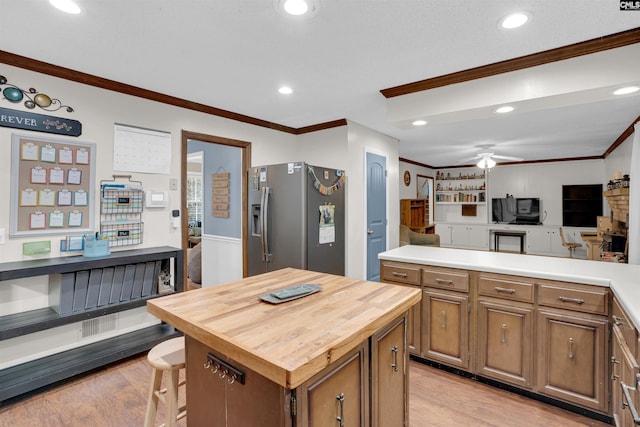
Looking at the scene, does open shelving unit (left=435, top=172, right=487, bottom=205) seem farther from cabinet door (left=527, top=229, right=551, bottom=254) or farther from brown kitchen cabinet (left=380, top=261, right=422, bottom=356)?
brown kitchen cabinet (left=380, top=261, right=422, bottom=356)

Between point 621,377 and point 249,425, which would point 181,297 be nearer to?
point 249,425

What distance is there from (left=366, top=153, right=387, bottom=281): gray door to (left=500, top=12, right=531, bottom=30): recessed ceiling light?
2.64m

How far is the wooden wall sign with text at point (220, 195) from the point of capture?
4254mm

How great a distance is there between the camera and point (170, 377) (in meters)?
1.50

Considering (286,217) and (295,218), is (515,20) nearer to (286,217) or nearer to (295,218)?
(295,218)

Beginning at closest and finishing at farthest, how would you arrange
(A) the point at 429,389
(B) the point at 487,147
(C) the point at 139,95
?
(A) the point at 429,389
(C) the point at 139,95
(B) the point at 487,147

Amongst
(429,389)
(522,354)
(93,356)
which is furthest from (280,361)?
(93,356)

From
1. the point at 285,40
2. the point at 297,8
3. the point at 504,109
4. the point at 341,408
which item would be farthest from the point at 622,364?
the point at 285,40

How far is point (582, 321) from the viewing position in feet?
6.31

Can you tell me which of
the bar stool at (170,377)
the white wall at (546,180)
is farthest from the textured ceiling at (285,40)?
the white wall at (546,180)

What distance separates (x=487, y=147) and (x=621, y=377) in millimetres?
5131

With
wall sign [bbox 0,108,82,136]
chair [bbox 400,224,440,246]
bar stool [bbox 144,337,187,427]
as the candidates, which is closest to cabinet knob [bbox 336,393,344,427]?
bar stool [bbox 144,337,187,427]

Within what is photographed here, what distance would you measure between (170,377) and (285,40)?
209cm

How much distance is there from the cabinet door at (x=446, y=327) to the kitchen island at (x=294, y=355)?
38.1 inches
